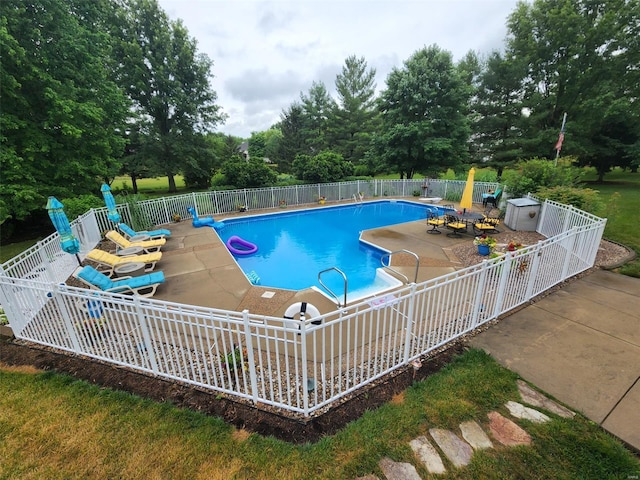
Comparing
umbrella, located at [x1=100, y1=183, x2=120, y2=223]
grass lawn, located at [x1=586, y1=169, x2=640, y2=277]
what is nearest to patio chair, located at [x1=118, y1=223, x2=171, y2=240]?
umbrella, located at [x1=100, y1=183, x2=120, y2=223]

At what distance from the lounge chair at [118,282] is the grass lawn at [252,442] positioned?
2131 millimetres

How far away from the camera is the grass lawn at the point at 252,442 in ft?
7.46

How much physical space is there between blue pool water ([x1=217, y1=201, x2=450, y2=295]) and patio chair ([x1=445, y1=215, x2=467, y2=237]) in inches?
114

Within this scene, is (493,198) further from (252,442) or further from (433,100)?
(252,442)

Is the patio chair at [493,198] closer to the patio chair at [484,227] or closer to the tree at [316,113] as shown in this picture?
the patio chair at [484,227]

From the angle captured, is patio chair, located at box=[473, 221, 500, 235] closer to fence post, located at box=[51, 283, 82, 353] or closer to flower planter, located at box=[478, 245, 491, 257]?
flower planter, located at box=[478, 245, 491, 257]

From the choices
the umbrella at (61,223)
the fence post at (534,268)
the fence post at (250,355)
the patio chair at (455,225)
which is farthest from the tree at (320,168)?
the fence post at (250,355)

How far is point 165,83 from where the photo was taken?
18125 mm

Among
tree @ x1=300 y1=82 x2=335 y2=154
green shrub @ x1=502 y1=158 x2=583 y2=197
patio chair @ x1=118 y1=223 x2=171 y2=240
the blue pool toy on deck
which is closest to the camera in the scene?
patio chair @ x1=118 y1=223 x2=171 y2=240

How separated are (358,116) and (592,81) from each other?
56.4 feet

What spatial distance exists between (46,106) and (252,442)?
1282 centimetres

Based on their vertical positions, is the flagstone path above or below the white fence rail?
below

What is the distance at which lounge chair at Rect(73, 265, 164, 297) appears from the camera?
16.2 ft

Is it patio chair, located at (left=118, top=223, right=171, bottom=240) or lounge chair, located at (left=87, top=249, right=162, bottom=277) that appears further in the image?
patio chair, located at (left=118, top=223, right=171, bottom=240)
